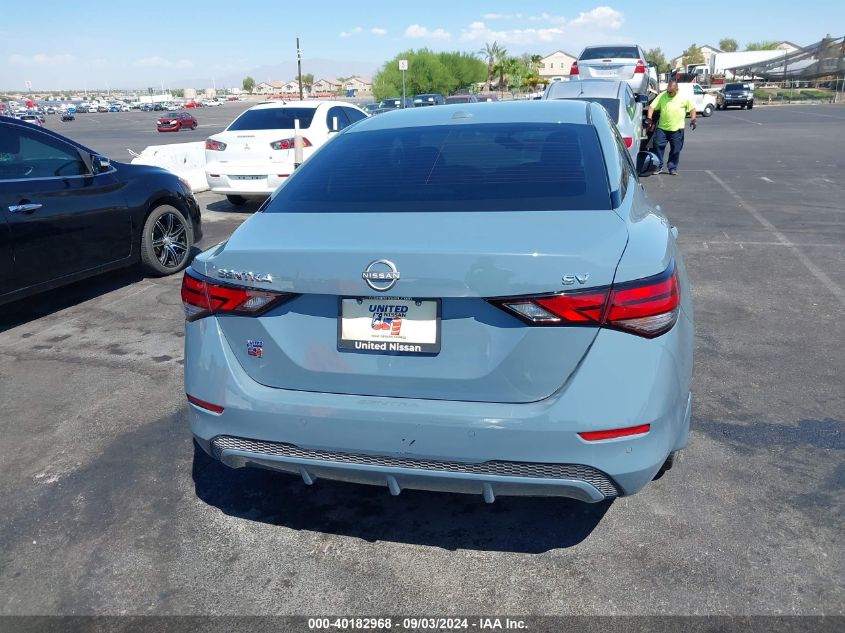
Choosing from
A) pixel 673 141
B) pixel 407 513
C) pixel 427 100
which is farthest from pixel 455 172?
pixel 427 100

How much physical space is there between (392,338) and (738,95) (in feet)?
167

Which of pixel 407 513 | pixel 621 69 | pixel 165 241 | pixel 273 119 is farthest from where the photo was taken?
pixel 621 69

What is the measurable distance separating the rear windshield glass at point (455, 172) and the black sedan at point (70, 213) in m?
3.17

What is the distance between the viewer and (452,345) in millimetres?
2359

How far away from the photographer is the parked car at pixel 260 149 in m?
10.6

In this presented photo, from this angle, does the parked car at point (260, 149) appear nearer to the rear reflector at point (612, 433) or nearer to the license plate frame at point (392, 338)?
the license plate frame at point (392, 338)

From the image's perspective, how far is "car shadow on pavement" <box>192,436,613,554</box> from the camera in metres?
2.98

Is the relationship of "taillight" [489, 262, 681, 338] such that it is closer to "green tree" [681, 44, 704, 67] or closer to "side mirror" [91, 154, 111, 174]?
"side mirror" [91, 154, 111, 174]

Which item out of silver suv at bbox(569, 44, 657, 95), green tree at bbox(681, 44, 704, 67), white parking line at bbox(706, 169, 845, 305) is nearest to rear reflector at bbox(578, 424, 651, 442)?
white parking line at bbox(706, 169, 845, 305)

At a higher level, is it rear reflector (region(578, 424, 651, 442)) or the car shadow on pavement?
rear reflector (region(578, 424, 651, 442))

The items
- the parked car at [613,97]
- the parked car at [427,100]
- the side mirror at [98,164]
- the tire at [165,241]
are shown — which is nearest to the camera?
the side mirror at [98,164]

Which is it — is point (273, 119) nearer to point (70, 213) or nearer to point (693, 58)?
point (70, 213)

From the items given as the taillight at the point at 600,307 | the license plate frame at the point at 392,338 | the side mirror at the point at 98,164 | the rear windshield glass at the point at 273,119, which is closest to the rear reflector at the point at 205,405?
the license plate frame at the point at 392,338

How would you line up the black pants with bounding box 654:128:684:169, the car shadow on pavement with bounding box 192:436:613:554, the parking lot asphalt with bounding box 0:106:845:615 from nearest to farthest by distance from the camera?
the parking lot asphalt with bounding box 0:106:845:615 < the car shadow on pavement with bounding box 192:436:613:554 < the black pants with bounding box 654:128:684:169
